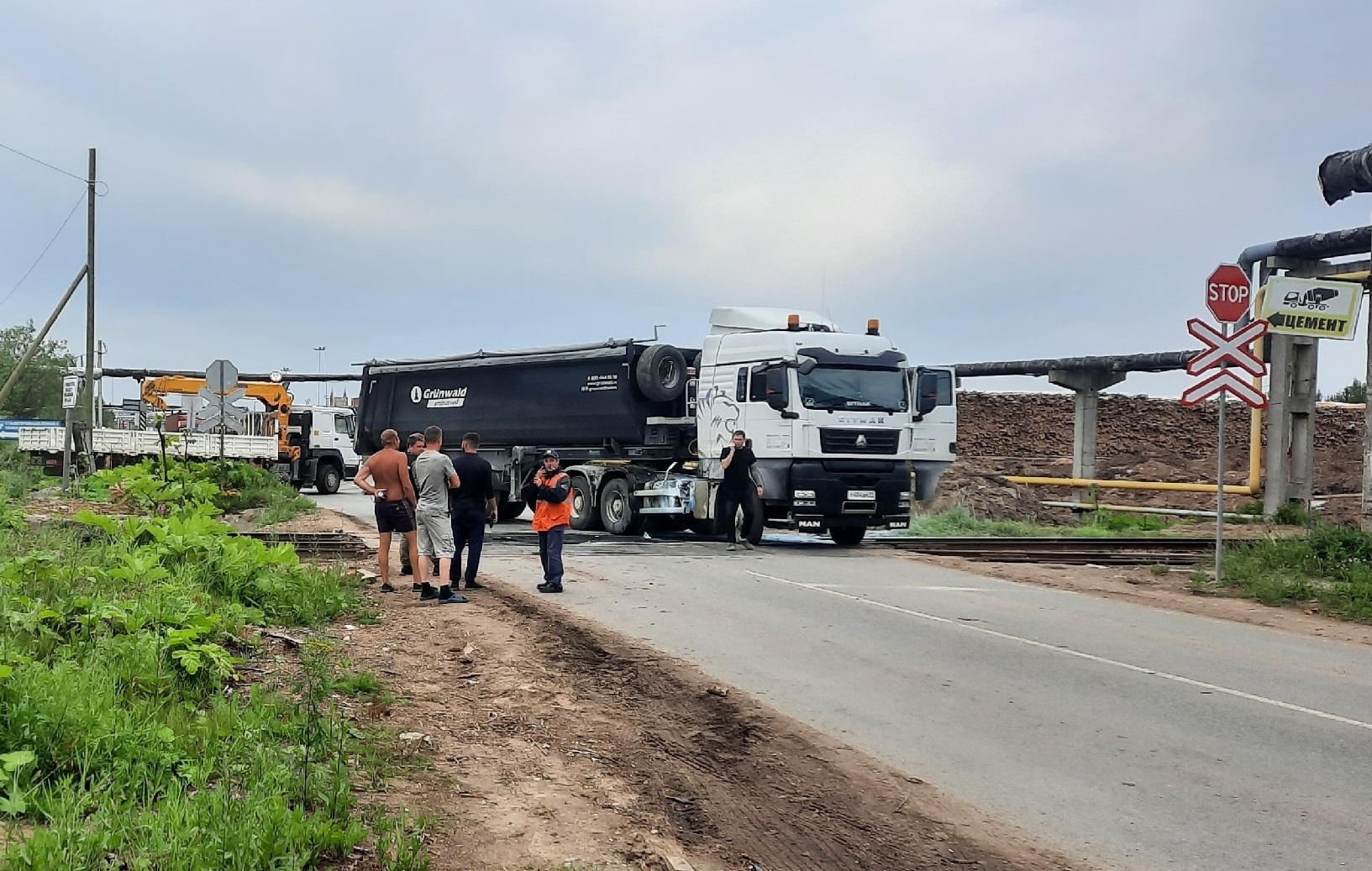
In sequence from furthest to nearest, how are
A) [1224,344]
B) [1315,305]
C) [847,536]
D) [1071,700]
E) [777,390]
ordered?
[1315,305]
[847,536]
[777,390]
[1224,344]
[1071,700]

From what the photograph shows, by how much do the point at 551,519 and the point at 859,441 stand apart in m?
7.16

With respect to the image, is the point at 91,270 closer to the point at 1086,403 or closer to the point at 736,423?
the point at 736,423

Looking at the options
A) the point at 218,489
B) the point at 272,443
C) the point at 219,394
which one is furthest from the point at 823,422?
the point at 272,443

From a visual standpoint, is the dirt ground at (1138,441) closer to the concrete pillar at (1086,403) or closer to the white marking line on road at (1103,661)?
the concrete pillar at (1086,403)

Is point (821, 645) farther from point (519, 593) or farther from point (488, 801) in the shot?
point (488, 801)

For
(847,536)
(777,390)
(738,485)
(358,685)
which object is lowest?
(358,685)

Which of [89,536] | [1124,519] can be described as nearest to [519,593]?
[89,536]

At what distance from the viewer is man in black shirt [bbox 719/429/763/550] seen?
18.2 metres

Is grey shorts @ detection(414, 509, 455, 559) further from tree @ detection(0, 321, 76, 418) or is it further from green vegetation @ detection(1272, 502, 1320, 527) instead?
tree @ detection(0, 321, 76, 418)

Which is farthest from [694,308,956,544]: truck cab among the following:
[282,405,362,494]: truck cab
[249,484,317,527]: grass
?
[282,405,362,494]: truck cab

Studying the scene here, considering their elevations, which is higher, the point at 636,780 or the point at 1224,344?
the point at 1224,344

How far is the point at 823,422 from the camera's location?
61.2ft

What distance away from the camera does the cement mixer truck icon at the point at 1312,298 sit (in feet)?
70.7

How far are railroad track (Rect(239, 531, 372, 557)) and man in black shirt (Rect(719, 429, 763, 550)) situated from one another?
5.41 meters
